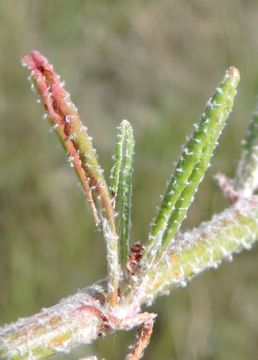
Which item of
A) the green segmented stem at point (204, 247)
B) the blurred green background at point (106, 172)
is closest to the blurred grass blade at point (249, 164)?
the green segmented stem at point (204, 247)

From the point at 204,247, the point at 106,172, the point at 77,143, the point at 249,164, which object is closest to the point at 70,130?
the point at 77,143

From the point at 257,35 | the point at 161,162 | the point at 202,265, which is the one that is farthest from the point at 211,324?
the point at 202,265

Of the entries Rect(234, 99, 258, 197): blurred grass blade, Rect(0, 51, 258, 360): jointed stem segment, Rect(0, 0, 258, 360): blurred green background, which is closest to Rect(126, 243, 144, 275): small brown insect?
Rect(0, 51, 258, 360): jointed stem segment

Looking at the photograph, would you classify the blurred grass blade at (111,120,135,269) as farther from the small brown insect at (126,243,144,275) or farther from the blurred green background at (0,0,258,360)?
the blurred green background at (0,0,258,360)

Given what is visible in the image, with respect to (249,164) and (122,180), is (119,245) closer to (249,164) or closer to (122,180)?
(122,180)

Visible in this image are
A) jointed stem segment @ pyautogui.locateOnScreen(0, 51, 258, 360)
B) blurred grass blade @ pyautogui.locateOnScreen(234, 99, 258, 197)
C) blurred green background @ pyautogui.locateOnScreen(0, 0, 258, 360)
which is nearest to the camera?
jointed stem segment @ pyautogui.locateOnScreen(0, 51, 258, 360)
